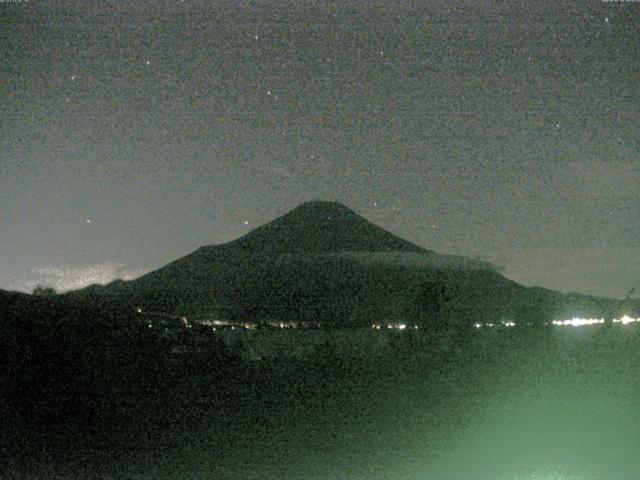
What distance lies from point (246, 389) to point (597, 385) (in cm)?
577

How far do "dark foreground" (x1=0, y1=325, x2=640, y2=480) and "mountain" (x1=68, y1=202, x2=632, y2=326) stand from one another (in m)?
29.9

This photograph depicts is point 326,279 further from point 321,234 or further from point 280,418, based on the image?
point 280,418

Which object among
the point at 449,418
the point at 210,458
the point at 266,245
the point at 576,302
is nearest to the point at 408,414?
the point at 449,418

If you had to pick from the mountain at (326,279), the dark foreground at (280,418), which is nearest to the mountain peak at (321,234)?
the mountain at (326,279)

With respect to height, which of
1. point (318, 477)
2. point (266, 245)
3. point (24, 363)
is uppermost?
point (266, 245)

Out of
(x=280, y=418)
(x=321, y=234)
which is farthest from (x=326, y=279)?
(x=280, y=418)

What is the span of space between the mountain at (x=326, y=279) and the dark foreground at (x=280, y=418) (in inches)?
1178

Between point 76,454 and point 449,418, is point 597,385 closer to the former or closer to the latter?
point 449,418

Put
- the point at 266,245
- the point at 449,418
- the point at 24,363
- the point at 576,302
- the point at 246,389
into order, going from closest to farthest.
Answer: the point at 24,363 < the point at 449,418 < the point at 246,389 < the point at 576,302 < the point at 266,245

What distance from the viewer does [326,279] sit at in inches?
2717

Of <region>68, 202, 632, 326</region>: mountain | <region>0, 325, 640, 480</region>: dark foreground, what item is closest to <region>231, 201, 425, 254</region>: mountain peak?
<region>68, 202, 632, 326</region>: mountain

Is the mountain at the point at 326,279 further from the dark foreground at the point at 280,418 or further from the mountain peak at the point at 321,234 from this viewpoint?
the dark foreground at the point at 280,418

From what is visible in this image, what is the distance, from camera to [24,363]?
11.0 metres

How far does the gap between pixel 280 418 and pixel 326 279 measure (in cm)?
5665
